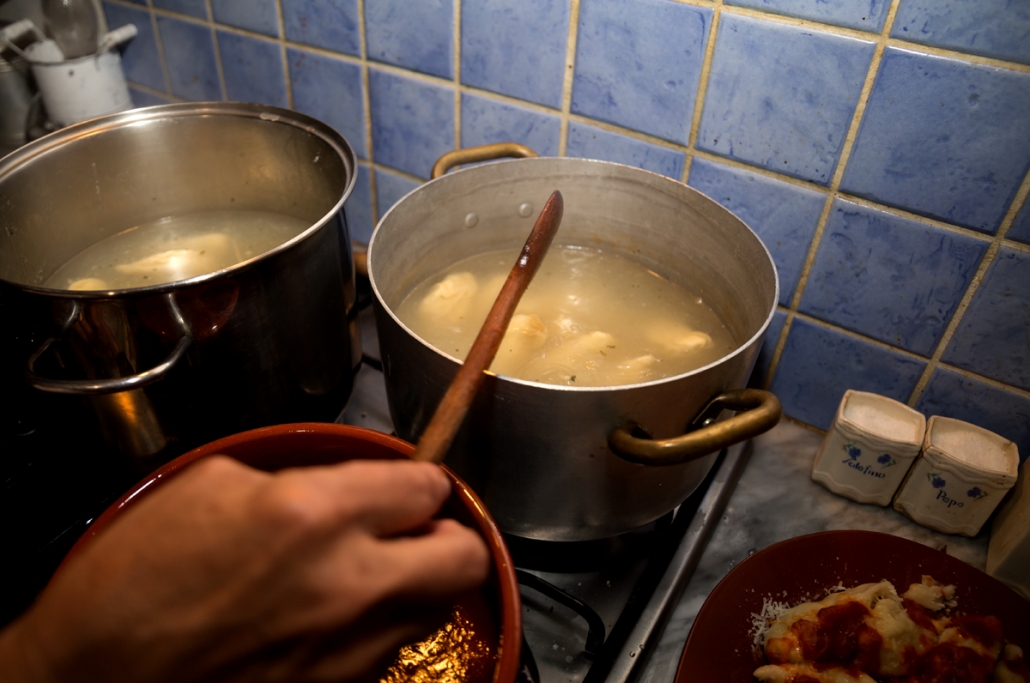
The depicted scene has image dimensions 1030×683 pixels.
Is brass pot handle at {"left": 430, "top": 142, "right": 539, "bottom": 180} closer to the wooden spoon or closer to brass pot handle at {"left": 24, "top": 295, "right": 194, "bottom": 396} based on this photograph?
the wooden spoon

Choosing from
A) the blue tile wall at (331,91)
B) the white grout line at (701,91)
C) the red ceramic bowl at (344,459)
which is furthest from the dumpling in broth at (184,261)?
the white grout line at (701,91)

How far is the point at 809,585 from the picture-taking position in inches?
23.9

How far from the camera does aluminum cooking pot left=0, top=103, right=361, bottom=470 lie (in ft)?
1.64

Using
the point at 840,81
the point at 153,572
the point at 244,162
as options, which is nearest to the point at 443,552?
the point at 153,572

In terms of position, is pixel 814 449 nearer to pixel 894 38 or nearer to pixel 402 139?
pixel 894 38

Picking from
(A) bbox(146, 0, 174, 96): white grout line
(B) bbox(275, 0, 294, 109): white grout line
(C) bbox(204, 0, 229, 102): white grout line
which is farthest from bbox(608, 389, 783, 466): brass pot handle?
(A) bbox(146, 0, 174, 96): white grout line

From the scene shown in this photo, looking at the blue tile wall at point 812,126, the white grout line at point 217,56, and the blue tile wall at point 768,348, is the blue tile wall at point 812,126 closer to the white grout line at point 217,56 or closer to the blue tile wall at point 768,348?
the blue tile wall at point 768,348

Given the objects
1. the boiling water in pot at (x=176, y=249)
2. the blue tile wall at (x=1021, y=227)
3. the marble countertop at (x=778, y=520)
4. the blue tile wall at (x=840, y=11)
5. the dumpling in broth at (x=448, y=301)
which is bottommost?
the marble countertop at (x=778, y=520)

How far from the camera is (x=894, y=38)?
0.58 metres

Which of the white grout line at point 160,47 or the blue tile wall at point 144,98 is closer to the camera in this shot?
the white grout line at point 160,47

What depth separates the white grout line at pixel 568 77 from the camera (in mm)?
718

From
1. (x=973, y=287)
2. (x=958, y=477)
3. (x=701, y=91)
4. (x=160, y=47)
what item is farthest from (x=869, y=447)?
(x=160, y=47)

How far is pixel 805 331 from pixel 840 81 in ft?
0.93

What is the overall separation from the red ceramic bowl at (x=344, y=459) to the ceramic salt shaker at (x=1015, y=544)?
536mm
